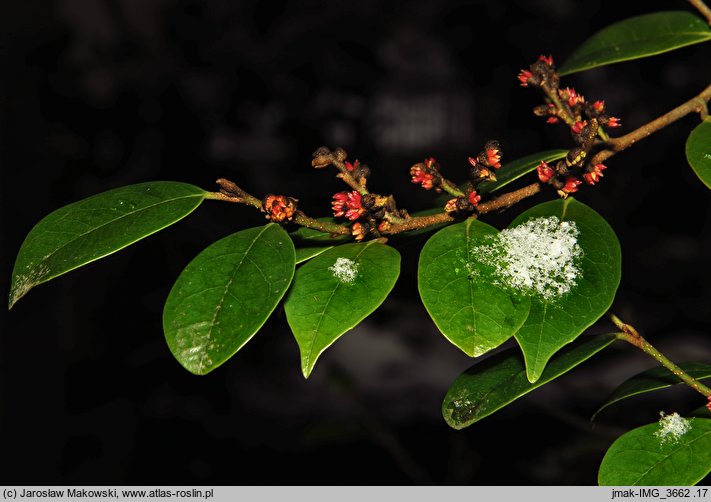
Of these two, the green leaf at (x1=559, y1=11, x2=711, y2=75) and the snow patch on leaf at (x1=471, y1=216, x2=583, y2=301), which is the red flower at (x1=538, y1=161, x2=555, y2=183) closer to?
the snow patch on leaf at (x1=471, y1=216, x2=583, y2=301)

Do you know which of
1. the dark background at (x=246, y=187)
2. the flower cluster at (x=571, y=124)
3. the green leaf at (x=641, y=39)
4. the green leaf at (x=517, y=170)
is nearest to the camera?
the flower cluster at (x=571, y=124)

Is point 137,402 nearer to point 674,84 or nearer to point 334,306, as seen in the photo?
point 674,84

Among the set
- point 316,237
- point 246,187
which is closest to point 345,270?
point 316,237

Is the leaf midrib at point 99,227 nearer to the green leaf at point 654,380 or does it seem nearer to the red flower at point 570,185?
the red flower at point 570,185

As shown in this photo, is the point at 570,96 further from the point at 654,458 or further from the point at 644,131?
the point at 654,458

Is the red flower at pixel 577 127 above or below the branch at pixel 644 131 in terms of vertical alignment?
above

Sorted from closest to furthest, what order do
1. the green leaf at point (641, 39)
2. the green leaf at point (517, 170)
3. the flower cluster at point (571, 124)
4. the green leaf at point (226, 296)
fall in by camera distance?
1. the green leaf at point (226, 296)
2. the flower cluster at point (571, 124)
3. the green leaf at point (517, 170)
4. the green leaf at point (641, 39)

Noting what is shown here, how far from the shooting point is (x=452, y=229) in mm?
803

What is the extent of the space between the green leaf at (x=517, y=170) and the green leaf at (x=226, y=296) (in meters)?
0.28

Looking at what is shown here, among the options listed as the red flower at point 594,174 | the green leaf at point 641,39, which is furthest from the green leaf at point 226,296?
the green leaf at point 641,39

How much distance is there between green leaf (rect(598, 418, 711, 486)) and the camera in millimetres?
807

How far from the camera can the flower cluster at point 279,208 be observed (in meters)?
0.77

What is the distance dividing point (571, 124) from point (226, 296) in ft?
1.55

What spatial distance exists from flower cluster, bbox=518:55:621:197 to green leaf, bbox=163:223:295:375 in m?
0.32
